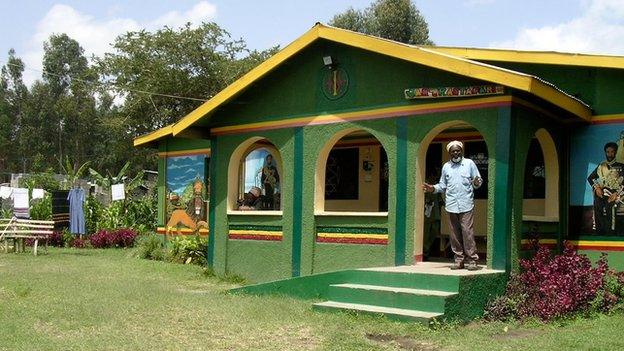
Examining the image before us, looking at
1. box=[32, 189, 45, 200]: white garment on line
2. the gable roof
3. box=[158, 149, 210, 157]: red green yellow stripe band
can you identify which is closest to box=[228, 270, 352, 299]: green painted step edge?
the gable roof

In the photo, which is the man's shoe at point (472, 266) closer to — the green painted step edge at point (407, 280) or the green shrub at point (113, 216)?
the green painted step edge at point (407, 280)

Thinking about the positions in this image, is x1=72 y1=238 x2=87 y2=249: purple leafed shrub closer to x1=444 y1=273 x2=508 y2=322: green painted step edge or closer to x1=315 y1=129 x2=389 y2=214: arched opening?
x1=315 y1=129 x2=389 y2=214: arched opening

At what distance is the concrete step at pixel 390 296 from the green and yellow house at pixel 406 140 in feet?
4.16

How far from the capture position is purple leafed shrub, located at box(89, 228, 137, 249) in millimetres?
22297

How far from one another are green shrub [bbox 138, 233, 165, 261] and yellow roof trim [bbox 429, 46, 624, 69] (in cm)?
917

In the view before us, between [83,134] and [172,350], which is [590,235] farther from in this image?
[83,134]

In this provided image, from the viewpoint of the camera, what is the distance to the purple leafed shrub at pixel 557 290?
30.4 feet

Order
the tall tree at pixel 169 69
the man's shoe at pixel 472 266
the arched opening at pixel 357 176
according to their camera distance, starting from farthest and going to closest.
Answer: the tall tree at pixel 169 69, the arched opening at pixel 357 176, the man's shoe at pixel 472 266

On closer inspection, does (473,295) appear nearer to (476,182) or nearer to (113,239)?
(476,182)

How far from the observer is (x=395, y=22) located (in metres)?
41.7

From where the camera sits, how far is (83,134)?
191 ft

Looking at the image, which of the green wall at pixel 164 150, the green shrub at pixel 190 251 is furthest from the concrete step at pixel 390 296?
the green wall at pixel 164 150

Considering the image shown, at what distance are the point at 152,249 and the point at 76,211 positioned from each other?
5.62 m

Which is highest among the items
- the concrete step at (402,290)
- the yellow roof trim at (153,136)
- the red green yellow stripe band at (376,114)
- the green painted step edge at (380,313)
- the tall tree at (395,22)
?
the tall tree at (395,22)
